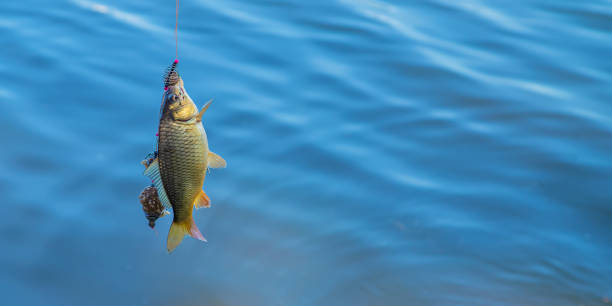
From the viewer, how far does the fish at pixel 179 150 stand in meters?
2.86

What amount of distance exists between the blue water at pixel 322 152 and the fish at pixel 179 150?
2.14 metres

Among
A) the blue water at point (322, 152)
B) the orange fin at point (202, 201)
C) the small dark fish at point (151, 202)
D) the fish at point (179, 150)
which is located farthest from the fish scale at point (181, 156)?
the blue water at point (322, 152)

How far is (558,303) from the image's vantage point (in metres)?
5.09

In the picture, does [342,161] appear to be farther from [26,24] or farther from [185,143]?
[26,24]

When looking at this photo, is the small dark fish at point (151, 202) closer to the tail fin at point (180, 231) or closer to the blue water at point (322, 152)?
the tail fin at point (180, 231)

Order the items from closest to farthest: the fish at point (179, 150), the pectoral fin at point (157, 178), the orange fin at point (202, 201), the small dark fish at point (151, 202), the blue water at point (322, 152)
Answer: the fish at point (179, 150)
the pectoral fin at point (157, 178)
the orange fin at point (202, 201)
the small dark fish at point (151, 202)
the blue water at point (322, 152)

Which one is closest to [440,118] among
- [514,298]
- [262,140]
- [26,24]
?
[262,140]

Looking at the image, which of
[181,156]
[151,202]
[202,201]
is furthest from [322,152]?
[181,156]

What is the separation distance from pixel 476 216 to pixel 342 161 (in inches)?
50.7

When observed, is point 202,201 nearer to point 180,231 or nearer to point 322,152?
point 180,231

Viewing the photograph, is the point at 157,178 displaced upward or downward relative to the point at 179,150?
downward

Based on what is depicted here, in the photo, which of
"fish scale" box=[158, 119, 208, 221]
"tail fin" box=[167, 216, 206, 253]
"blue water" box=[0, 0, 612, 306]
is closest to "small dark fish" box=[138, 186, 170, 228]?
"tail fin" box=[167, 216, 206, 253]

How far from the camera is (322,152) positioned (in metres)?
6.47

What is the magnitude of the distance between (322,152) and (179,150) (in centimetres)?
367
